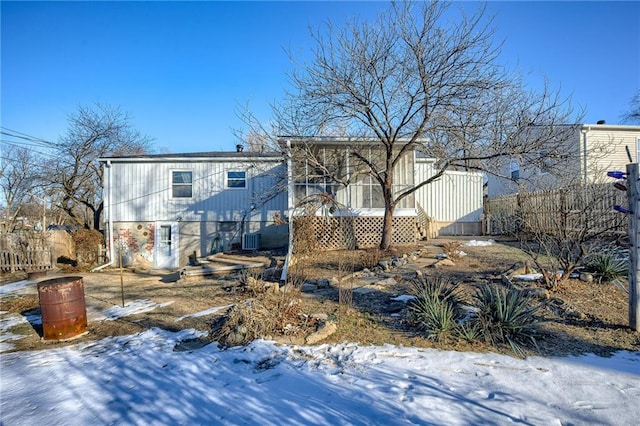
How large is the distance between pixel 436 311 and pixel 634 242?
266cm

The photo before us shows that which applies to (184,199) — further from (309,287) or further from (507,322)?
(507,322)


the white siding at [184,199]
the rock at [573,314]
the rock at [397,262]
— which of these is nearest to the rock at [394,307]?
the rock at [573,314]

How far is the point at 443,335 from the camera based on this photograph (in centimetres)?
427

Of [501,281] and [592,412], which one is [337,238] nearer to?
[501,281]

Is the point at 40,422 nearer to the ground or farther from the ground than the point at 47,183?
nearer to the ground

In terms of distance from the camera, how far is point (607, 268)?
20.2 feet

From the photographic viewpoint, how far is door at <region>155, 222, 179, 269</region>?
1498 cm

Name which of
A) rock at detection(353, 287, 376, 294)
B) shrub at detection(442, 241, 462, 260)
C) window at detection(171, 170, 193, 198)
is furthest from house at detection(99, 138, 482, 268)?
rock at detection(353, 287, 376, 294)

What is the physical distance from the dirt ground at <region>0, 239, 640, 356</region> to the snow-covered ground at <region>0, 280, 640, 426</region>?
355 mm

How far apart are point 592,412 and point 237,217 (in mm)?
13640

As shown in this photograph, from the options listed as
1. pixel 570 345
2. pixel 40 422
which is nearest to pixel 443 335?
pixel 570 345

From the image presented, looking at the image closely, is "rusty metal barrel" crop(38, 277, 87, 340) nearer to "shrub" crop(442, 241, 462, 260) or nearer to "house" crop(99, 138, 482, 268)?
"shrub" crop(442, 241, 462, 260)

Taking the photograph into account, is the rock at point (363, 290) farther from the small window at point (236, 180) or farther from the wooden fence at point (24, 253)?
the wooden fence at point (24, 253)

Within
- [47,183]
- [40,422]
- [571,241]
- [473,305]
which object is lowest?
[40,422]
